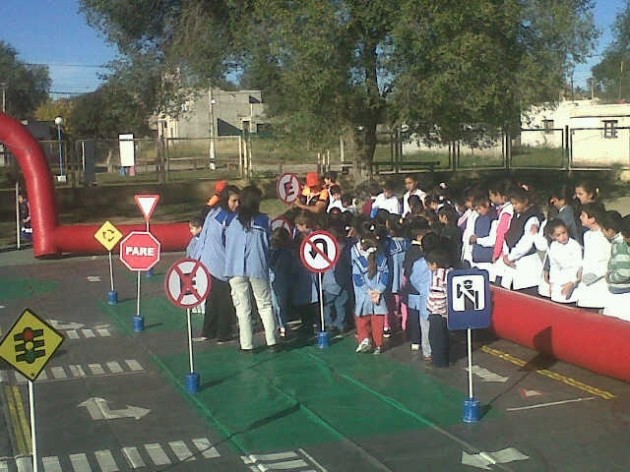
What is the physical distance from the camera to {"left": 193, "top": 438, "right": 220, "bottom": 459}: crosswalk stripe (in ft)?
24.4

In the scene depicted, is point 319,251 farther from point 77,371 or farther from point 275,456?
point 275,456

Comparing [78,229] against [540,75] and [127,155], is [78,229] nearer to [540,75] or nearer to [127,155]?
[540,75]

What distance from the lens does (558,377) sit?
9.61 metres

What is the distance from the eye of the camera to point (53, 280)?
17.2m

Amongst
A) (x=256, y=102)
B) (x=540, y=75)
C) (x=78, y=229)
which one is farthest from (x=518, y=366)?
(x=256, y=102)

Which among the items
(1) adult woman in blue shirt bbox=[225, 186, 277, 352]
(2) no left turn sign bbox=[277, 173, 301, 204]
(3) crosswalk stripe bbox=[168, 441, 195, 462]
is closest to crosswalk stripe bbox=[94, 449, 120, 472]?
(3) crosswalk stripe bbox=[168, 441, 195, 462]

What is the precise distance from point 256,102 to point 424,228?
5629cm

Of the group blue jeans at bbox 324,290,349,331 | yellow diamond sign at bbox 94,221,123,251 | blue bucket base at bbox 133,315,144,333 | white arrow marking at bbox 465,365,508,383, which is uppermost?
yellow diamond sign at bbox 94,221,123,251

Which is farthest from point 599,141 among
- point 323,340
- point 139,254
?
point 323,340

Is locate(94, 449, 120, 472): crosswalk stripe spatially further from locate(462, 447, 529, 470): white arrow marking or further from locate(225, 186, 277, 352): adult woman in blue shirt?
locate(225, 186, 277, 352): adult woman in blue shirt

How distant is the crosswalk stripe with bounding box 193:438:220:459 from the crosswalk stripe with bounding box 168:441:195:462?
0.32ft

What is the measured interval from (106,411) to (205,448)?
1.54 meters

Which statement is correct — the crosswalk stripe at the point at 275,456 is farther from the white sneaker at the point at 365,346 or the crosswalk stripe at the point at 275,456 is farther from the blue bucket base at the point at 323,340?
the blue bucket base at the point at 323,340

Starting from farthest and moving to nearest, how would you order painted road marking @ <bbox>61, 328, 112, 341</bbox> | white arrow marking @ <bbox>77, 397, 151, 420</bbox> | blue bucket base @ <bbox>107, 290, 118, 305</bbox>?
blue bucket base @ <bbox>107, 290, 118, 305</bbox>
painted road marking @ <bbox>61, 328, 112, 341</bbox>
white arrow marking @ <bbox>77, 397, 151, 420</bbox>
